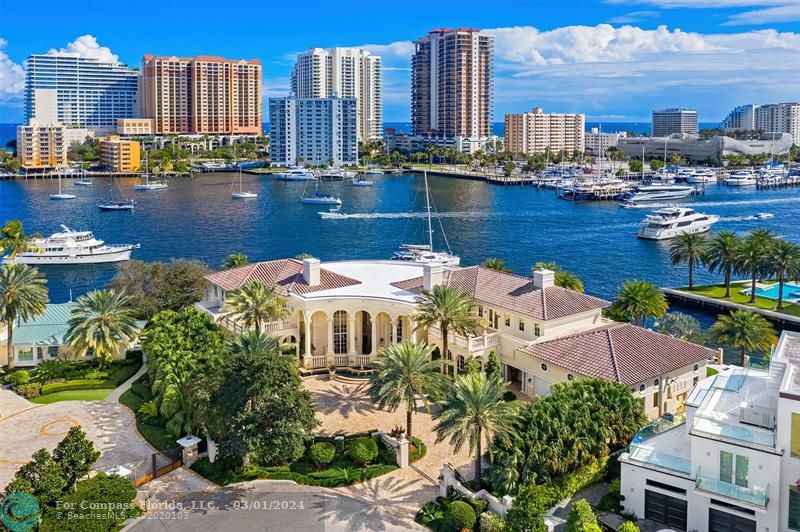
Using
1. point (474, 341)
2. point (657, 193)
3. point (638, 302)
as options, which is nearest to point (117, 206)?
point (657, 193)

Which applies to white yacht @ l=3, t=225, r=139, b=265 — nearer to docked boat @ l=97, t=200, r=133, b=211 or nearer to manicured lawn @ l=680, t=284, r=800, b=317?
docked boat @ l=97, t=200, r=133, b=211

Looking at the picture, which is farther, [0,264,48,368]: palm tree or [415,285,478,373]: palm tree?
[0,264,48,368]: palm tree

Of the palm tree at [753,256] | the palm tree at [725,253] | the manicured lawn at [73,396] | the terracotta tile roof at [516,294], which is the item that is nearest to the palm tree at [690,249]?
the palm tree at [725,253]

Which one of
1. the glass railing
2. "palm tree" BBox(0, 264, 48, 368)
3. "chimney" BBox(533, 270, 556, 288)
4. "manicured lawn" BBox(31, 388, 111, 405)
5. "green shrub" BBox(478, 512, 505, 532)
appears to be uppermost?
"chimney" BBox(533, 270, 556, 288)

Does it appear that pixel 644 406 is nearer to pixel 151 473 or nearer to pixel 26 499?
pixel 151 473

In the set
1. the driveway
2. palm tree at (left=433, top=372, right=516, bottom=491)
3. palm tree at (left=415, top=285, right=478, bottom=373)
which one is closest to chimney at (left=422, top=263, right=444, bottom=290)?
palm tree at (left=415, top=285, right=478, bottom=373)

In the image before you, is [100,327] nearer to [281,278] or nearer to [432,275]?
[281,278]
